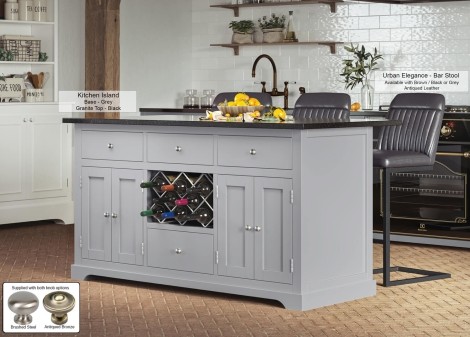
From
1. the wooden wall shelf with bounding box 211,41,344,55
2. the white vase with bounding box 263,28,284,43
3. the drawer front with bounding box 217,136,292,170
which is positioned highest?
the white vase with bounding box 263,28,284,43

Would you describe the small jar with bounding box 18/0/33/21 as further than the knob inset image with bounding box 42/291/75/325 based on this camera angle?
Yes

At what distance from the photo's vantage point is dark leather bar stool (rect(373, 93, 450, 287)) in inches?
232

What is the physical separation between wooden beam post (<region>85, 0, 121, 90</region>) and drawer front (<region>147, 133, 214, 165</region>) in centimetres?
268

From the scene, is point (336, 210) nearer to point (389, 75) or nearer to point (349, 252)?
point (349, 252)

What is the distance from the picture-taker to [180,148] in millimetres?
5660

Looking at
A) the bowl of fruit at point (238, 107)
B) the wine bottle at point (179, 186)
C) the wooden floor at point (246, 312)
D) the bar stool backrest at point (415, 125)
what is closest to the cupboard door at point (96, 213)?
the wooden floor at point (246, 312)

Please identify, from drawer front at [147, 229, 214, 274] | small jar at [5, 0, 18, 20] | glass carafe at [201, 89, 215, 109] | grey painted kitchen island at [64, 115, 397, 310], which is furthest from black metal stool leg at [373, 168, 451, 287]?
small jar at [5, 0, 18, 20]

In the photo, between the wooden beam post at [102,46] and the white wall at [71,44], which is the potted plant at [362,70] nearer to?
the wooden beam post at [102,46]

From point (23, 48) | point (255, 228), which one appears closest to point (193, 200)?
point (255, 228)

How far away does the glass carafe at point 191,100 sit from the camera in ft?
30.5

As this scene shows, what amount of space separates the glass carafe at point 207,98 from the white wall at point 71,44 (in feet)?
3.93

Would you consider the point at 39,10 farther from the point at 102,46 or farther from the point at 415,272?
the point at 415,272

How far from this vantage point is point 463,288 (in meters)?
5.86

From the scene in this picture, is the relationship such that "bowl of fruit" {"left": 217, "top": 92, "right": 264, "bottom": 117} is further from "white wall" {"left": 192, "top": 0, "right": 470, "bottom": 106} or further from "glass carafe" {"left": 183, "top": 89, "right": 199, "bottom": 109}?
"glass carafe" {"left": 183, "top": 89, "right": 199, "bottom": 109}
